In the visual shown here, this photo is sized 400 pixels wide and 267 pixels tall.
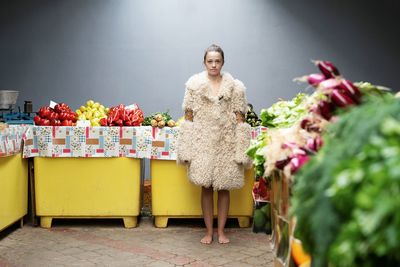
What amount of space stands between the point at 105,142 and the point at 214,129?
127 centimetres

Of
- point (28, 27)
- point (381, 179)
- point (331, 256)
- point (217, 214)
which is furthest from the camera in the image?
point (28, 27)

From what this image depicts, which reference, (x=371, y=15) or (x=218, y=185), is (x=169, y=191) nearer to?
(x=218, y=185)

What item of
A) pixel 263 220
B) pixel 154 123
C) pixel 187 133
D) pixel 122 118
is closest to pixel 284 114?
pixel 263 220

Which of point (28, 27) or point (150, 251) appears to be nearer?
point (150, 251)

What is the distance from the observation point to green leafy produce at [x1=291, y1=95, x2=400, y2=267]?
4.14ft

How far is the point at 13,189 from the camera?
214 inches

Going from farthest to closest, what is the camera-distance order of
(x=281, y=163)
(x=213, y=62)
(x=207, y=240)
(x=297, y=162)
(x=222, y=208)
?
(x=222, y=208), (x=207, y=240), (x=213, y=62), (x=281, y=163), (x=297, y=162)

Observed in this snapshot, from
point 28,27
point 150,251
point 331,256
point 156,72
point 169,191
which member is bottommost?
point 150,251

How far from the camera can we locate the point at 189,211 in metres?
5.82

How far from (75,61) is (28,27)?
0.80 m

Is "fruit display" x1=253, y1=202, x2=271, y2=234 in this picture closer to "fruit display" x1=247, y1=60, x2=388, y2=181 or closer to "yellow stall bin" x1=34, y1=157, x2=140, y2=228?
"fruit display" x1=247, y1=60, x2=388, y2=181

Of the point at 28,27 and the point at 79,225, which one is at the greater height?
the point at 28,27

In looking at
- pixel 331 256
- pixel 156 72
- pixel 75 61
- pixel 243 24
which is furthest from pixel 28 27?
pixel 331 256

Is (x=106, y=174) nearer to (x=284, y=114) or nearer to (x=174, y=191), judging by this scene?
(x=174, y=191)
